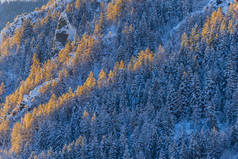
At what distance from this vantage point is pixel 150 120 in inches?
3206

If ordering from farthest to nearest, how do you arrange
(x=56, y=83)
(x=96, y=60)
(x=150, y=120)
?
(x=96, y=60), (x=56, y=83), (x=150, y=120)

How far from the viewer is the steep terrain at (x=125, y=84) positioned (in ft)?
247

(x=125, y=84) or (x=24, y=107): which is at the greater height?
(x=24, y=107)

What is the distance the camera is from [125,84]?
99188 millimetres

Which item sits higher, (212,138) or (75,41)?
(75,41)

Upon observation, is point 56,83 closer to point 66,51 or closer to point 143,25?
point 66,51

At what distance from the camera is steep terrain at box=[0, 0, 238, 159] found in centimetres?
7525

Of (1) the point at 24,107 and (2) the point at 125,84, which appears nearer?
(2) the point at 125,84

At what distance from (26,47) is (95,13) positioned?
140 ft

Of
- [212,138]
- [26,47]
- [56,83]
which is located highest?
[26,47]

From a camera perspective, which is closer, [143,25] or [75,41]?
[143,25]

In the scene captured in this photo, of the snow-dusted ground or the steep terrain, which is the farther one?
the snow-dusted ground

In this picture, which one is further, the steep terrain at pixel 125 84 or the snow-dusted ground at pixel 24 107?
the snow-dusted ground at pixel 24 107

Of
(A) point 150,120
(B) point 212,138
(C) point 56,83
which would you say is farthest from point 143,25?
(B) point 212,138
